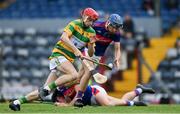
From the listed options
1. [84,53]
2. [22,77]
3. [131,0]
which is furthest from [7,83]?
[84,53]

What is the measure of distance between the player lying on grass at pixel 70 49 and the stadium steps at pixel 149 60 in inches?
283

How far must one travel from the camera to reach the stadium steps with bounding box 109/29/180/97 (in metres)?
24.2

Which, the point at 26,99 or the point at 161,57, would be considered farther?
the point at 161,57

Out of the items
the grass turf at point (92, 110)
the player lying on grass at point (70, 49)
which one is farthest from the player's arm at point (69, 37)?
the grass turf at point (92, 110)

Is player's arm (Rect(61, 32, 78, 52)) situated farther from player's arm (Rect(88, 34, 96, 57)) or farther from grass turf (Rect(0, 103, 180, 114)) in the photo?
grass turf (Rect(0, 103, 180, 114))

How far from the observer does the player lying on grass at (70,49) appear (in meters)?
16.2

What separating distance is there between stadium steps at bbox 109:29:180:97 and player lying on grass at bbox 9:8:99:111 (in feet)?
23.6

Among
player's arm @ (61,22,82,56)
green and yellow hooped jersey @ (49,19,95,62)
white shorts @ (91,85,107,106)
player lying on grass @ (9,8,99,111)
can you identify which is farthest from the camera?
white shorts @ (91,85,107,106)

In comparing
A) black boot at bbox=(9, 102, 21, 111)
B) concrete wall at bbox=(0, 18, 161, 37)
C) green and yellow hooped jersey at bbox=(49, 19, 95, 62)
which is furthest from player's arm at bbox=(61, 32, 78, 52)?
concrete wall at bbox=(0, 18, 161, 37)

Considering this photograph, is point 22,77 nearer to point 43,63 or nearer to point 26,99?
point 43,63

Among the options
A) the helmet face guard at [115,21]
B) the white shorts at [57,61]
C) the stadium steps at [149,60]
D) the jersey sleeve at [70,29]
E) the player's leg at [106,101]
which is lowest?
the player's leg at [106,101]

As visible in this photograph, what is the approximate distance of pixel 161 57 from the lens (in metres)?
26.4

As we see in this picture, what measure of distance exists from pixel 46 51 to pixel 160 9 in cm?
456

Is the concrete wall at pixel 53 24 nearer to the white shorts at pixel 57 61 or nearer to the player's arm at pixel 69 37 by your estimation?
the white shorts at pixel 57 61
